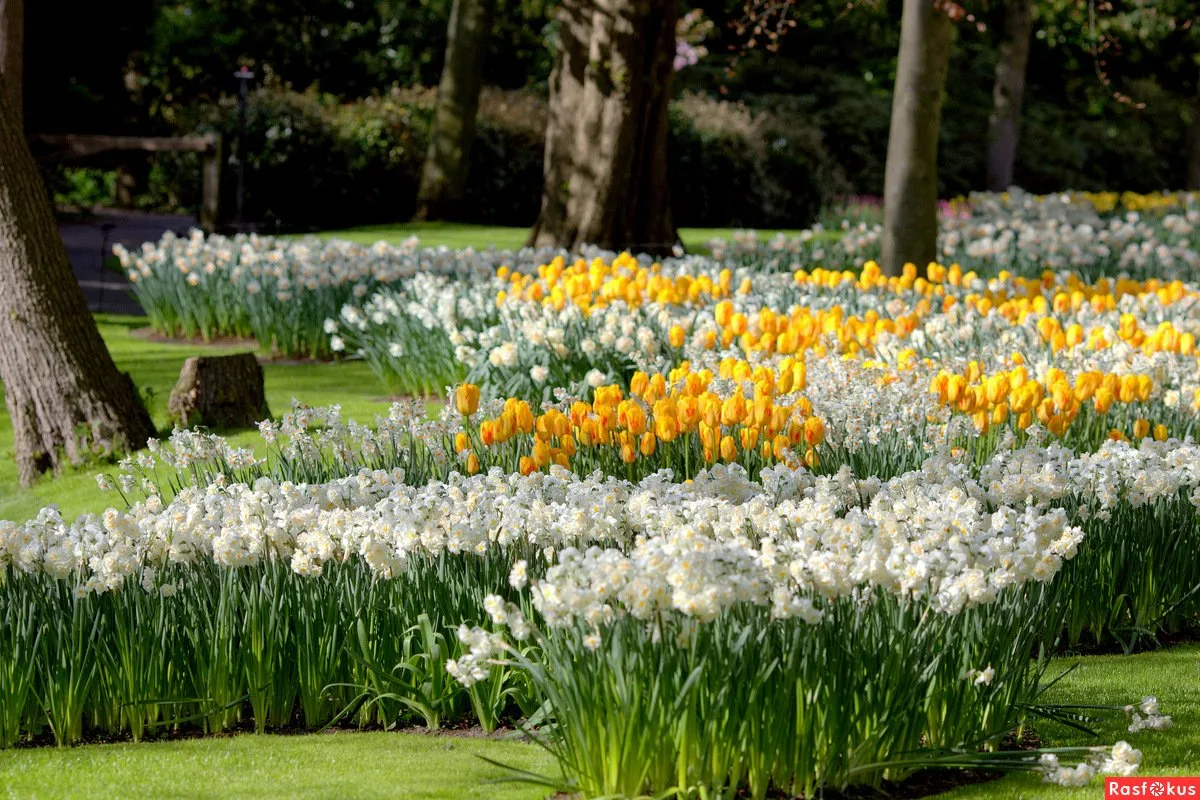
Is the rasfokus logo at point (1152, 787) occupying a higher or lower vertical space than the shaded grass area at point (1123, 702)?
higher

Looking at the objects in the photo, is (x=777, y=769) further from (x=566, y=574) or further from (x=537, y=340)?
(x=537, y=340)

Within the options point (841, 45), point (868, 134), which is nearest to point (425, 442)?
point (868, 134)

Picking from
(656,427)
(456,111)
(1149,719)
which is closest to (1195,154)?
(456,111)

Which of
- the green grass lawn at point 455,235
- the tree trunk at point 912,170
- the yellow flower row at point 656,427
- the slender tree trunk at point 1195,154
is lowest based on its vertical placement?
the yellow flower row at point 656,427

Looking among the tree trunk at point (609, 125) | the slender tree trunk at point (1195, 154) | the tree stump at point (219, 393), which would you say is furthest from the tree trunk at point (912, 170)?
the slender tree trunk at point (1195, 154)

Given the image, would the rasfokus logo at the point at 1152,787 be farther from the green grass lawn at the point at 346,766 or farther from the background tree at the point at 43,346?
the background tree at the point at 43,346

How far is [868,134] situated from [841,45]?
178 inches

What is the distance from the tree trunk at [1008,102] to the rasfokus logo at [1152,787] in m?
24.0

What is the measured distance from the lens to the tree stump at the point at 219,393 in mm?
9906

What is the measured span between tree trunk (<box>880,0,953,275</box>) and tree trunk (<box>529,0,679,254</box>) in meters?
2.54

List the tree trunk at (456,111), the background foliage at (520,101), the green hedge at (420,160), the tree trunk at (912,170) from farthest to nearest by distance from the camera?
the background foliage at (520,101), the green hedge at (420,160), the tree trunk at (456,111), the tree trunk at (912,170)

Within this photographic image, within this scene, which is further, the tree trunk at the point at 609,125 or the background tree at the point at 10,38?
the tree trunk at the point at 609,125

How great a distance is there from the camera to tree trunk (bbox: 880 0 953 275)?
13039 millimetres

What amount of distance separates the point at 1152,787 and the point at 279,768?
235cm
